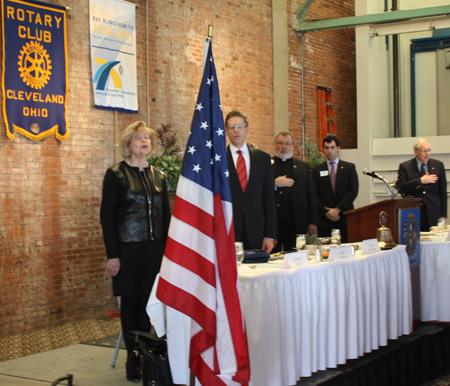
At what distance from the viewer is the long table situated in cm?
329

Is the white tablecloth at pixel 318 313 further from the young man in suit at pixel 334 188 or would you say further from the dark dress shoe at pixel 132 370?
the young man in suit at pixel 334 188

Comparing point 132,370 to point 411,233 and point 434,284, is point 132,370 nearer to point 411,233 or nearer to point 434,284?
point 411,233

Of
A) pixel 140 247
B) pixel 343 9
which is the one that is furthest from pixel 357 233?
pixel 343 9

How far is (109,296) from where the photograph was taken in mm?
6977

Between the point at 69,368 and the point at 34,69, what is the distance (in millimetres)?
2809

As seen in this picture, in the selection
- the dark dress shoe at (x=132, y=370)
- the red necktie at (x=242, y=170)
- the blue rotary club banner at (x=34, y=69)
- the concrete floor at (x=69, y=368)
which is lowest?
the concrete floor at (x=69, y=368)

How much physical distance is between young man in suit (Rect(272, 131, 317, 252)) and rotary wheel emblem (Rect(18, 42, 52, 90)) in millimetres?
2230

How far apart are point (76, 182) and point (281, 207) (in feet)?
6.78

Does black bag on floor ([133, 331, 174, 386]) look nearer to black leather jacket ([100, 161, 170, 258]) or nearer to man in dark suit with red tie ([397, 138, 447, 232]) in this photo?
black leather jacket ([100, 161, 170, 258])

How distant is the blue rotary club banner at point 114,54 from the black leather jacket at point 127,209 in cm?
289

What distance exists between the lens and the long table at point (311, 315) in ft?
10.8

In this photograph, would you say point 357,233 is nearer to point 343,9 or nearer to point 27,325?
point 27,325

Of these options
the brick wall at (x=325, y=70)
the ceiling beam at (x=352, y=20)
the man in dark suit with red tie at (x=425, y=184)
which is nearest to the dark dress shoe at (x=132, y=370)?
the man in dark suit with red tie at (x=425, y=184)

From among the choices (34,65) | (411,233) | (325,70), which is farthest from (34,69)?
(325,70)
